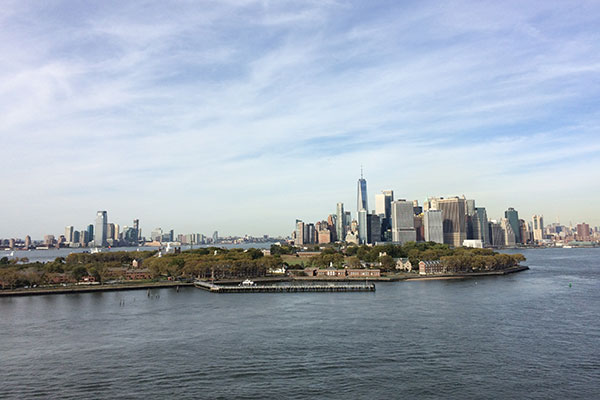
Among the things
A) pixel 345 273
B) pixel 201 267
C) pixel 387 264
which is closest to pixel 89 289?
pixel 201 267

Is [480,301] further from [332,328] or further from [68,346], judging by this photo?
[68,346]

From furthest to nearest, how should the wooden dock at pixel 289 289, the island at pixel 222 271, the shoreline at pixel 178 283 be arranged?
the island at pixel 222 271 → the wooden dock at pixel 289 289 → the shoreline at pixel 178 283

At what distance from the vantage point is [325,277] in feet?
277

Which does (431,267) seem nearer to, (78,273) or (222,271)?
(222,271)

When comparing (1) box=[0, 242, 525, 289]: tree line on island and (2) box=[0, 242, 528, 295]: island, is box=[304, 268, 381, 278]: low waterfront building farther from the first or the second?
(1) box=[0, 242, 525, 289]: tree line on island

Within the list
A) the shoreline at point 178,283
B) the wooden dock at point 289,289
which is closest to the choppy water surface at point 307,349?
the shoreline at point 178,283

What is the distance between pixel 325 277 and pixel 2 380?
62.7 metres

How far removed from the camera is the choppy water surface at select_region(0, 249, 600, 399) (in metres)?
24.0

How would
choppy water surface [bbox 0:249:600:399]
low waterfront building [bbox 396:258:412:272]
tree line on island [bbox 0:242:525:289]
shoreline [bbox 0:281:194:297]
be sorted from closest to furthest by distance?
choppy water surface [bbox 0:249:600:399] < shoreline [bbox 0:281:194:297] < tree line on island [bbox 0:242:525:289] < low waterfront building [bbox 396:258:412:272]

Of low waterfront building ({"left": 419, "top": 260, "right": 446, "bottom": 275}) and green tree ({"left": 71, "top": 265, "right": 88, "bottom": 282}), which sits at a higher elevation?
green tree ({"left": 71, "top": 265, "right": 88, "bottom": 282})

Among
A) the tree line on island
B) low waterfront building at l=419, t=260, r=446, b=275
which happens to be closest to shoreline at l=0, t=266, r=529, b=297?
the tree line on island

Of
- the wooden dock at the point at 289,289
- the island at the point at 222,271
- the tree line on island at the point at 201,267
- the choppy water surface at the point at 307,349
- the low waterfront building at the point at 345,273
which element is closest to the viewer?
the choppy water surface at the point at 307,349

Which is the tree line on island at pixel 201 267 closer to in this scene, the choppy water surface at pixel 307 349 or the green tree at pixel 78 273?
the green tree at pixel 78 273

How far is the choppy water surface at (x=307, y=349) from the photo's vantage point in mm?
23953
